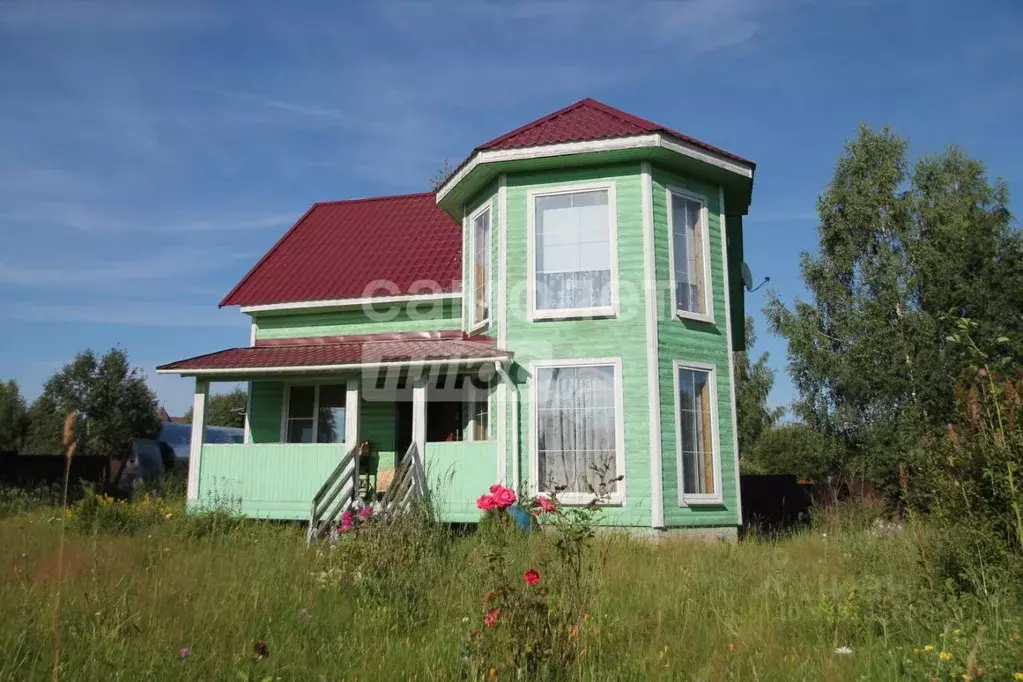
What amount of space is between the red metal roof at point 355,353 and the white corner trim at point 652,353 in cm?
219

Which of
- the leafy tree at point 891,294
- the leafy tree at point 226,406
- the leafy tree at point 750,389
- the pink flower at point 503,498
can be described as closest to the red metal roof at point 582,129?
the pink flower at point 503,498

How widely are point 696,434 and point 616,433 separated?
1397 mm

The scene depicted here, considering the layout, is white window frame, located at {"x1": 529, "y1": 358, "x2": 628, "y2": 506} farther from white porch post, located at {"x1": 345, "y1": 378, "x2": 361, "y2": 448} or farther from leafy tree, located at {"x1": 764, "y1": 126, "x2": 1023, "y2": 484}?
leafy tree, located at {"x1": 764, "y1": 126, "x2": 1023, "y2": 484}

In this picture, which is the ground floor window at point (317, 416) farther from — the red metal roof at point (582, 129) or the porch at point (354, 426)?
the red metal roof at point (582, 129)

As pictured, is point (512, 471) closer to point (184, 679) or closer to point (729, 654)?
point (729, 654)

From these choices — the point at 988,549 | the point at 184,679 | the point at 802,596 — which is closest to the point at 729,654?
the point at 802,596

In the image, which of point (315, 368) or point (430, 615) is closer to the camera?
point (430, 615)

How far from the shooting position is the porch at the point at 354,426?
1117cm

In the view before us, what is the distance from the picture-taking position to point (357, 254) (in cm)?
1620

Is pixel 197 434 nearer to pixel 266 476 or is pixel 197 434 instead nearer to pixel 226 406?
pixel 266 476

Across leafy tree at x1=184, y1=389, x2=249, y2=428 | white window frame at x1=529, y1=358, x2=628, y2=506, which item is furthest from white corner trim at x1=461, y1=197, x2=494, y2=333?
leafy tree at x1=184, y1=389, x2=249, y2=428

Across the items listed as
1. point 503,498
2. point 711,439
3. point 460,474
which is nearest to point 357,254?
point 460,474

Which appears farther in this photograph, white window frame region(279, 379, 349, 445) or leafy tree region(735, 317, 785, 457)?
leafy tree region(735, 317, 785, 457)

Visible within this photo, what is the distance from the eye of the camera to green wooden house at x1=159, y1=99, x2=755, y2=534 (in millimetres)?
10922
